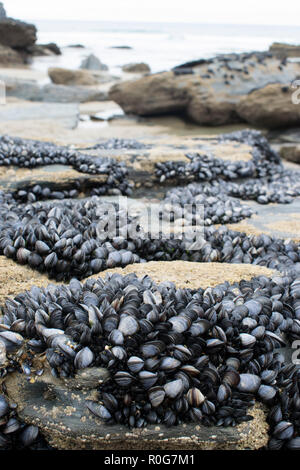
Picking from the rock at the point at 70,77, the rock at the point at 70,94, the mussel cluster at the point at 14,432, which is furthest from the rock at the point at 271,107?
the mussel cluster at the point at 14,432

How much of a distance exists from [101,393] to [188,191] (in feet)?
10.9

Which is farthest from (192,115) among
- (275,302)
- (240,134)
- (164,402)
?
(164,402)

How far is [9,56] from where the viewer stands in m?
20.6

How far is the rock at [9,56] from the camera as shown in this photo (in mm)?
20333

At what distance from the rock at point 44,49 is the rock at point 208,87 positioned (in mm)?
14319

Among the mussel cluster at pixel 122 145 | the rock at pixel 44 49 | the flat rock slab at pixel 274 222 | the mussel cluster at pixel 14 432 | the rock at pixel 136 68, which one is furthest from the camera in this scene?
the rock at pixel 136 68

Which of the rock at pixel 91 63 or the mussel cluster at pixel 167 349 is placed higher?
the rock at pixel 91 63

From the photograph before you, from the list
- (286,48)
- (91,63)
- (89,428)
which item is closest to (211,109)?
(89,428)

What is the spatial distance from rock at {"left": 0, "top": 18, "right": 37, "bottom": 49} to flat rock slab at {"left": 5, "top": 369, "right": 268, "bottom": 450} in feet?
71.6

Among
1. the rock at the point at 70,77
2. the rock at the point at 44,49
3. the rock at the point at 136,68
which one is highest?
the rock at the point at 44,49

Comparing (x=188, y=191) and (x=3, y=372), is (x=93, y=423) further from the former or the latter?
(x=188, y=191)

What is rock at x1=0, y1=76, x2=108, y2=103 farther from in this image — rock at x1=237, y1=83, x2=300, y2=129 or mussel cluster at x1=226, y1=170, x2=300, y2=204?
mussel cluster at x1=226, y1=170, x2=300, y2=204

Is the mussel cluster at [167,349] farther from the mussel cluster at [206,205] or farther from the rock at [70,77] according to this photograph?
the rock at [70,77]

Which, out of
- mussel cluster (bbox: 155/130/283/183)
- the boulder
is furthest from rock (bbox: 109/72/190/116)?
the boulder
